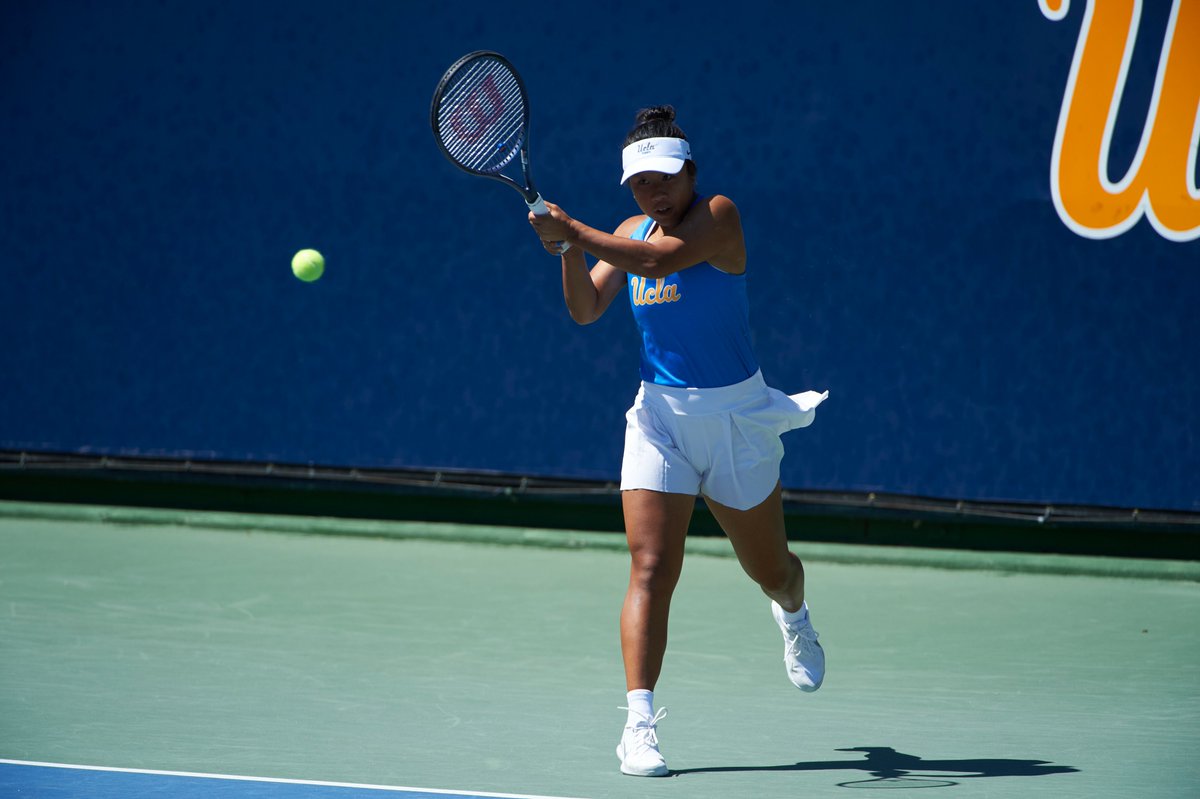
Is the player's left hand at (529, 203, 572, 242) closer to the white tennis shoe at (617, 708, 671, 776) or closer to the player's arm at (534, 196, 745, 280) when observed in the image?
the player's arm at (534, 196, 745, 280)

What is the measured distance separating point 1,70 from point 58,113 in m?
0.32

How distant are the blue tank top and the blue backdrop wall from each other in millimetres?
2507

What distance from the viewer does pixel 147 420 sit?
22.7ft

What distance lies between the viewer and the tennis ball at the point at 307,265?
6.62 m

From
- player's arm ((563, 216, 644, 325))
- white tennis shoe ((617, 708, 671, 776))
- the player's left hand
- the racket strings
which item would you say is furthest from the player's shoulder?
white tennis shoe ((617, 708, 671, 776))

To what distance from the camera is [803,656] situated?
428 cm

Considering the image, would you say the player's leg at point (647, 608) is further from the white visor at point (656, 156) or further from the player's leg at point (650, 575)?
the white visor at point (656, 156)

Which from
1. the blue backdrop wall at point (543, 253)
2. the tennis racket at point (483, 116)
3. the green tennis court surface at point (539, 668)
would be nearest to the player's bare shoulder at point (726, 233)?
the tennis racket at point (483, 116)

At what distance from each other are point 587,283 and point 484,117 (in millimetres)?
570

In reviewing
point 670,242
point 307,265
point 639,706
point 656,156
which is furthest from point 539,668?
point 307,265

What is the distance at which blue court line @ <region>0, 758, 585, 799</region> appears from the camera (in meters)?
3.46

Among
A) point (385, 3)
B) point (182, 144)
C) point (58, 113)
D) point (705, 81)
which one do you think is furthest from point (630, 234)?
point (58, 113)

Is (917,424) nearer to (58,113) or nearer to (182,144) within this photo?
(182,144)

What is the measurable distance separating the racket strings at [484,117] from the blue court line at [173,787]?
1602 millimetres
